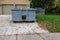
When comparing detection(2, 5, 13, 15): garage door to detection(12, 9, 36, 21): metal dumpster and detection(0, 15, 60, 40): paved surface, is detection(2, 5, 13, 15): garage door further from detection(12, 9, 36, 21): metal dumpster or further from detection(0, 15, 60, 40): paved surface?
detection(0, 15, 60, 40): paved surface

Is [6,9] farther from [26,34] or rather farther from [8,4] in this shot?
[26,34]

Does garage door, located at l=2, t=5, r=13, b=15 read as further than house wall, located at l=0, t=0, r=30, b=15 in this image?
Yes

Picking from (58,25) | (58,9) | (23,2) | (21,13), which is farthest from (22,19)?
(23,2)

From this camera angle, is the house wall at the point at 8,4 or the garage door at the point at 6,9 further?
the garage door at the point at 6,9

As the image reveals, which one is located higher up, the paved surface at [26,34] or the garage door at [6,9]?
the paved surface at [26,34]

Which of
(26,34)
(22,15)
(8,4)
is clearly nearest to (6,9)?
(8,4)

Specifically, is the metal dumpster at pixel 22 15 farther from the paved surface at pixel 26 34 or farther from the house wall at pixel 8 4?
the house wall at pixel 8 4

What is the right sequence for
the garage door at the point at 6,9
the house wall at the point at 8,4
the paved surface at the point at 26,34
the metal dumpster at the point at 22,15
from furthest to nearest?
the garage door at the point at 6,9 < the house wall at the point at 8,4 < the metal dumpster at the point at 22,15 < the paved surface at the point at 26,34

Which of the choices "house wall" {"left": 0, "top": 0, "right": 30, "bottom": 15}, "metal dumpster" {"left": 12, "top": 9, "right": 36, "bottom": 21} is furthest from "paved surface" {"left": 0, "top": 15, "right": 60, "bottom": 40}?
"house wall" {"left": 0, "top": 0, "right": 30, "bottom": 15}

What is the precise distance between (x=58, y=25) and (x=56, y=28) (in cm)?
80

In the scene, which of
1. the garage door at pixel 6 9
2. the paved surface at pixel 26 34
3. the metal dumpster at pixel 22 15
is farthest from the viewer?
the garage door at pixel 6 9

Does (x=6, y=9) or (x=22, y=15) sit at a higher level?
(x=22, y=15)

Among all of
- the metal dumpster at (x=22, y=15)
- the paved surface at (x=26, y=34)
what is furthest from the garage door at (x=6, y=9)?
the paved surface at (x=26, y=34)

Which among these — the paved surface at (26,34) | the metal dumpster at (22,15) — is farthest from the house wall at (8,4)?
→ the paved surface at (26,34)
